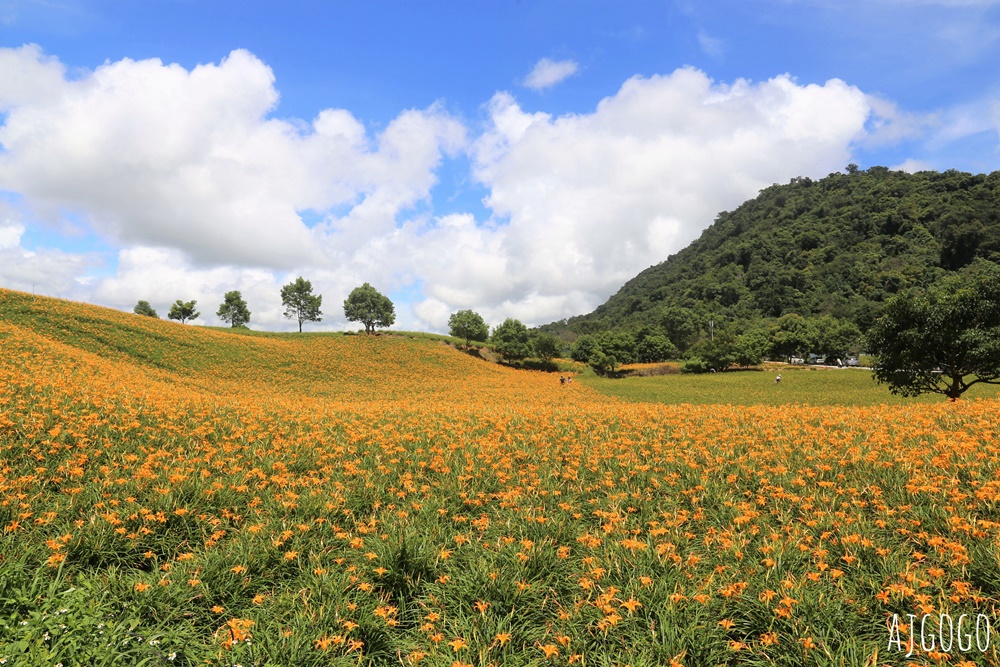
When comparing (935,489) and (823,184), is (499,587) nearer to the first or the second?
(935,489)

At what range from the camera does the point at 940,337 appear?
723 inches

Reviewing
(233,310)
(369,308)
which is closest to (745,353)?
(369,308)

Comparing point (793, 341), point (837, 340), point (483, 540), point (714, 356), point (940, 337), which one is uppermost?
point (837, 340)

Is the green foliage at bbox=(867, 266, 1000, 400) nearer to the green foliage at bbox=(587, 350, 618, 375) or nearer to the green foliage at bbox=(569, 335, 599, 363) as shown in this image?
the green foliage at bbox=(587, 350, 618, 375)

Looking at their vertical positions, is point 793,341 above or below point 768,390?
above

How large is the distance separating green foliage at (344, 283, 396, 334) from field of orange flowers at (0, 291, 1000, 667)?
61.0m

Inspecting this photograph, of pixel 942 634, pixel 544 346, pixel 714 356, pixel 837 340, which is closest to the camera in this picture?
pixel 942 634

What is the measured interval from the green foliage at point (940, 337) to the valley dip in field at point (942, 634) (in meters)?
20.5

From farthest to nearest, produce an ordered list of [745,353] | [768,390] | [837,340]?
[837,340], [745,353], [768,390]

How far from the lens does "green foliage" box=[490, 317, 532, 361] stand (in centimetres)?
6044

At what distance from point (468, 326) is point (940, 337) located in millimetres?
54869

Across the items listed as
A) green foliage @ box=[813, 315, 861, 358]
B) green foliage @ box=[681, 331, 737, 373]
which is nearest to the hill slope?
green foliage @ box=[681, 331, 737, 373]

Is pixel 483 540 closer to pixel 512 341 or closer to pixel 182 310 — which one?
pixel 512 341

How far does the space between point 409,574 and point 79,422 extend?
7.23 meters
